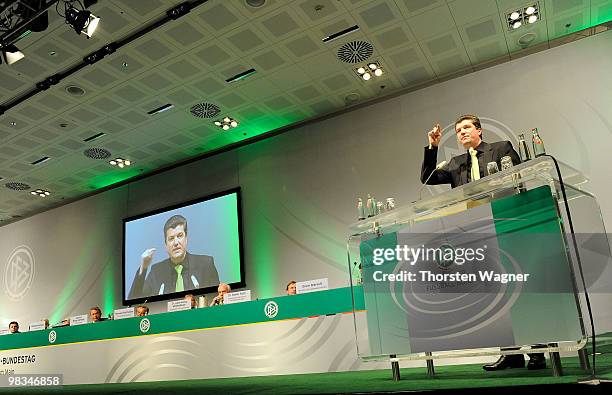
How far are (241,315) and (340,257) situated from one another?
2924mm

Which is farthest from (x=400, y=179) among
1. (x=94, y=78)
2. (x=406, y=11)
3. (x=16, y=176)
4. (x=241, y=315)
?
(x=16, y=176)

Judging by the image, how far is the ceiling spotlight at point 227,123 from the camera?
7.75 meters

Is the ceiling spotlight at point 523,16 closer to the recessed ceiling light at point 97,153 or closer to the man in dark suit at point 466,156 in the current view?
the man in dark suit at point 466,156

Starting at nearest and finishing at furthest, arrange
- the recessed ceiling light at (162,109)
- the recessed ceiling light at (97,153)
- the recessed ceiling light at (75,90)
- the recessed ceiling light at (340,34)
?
the recessed ceiling light at (340,34) < the recessed ceiling light at (75,90) < the recessed ceiling light at (162,109) < the recessed ceiling light at (97,153)

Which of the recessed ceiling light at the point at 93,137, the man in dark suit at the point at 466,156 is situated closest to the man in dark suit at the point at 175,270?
the recessed ceiling light at the point at 93,137

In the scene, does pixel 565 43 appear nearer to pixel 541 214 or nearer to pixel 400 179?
pixel 400 179

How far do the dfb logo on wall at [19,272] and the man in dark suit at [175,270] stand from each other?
11.9ft

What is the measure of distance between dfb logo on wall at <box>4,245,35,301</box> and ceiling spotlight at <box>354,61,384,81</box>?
9019mm

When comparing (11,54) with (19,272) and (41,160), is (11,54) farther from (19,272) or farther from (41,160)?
(19,272)

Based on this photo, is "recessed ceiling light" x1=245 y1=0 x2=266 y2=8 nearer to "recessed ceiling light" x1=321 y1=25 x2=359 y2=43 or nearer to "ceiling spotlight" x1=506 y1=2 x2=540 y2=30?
"recessed ceiling light" x1=321 y1=25 x2=359 y2=43

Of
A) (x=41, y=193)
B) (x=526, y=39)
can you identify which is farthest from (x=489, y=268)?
(x=41, y=193)

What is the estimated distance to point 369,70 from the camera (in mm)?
6602

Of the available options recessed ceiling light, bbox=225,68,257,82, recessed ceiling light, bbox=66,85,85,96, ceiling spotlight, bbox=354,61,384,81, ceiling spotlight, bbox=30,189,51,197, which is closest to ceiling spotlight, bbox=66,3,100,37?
recessed ceiling light, bbox=66,85,85,96

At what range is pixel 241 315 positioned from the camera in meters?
4.45
